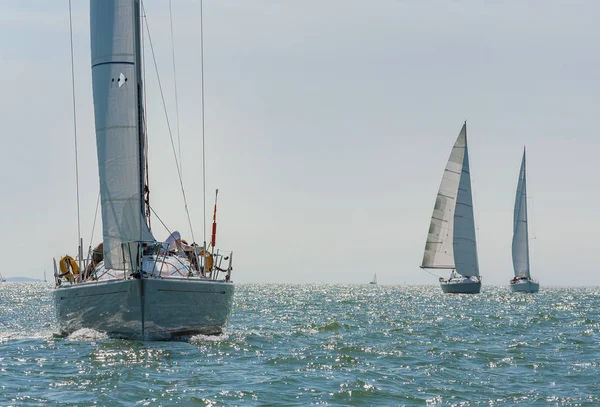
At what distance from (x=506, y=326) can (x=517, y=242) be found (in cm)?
5431

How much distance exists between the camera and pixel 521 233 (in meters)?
86.6

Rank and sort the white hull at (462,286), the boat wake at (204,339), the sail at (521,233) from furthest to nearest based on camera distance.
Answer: the sail at (521,233)
the white hull at (462,286)
the boat wake at (204,339)

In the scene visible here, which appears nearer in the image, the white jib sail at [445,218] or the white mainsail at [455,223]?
the white jib sail at [445,218]

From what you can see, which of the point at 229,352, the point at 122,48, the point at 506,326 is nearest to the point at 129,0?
the point at 122,48

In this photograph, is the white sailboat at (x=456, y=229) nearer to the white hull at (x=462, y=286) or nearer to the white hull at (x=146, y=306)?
the white hull at (x=462, y=286)

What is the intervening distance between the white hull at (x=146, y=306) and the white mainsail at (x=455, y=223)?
172 feet

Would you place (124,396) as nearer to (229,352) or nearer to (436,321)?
(229,352)

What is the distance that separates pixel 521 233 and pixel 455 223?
1387 cm

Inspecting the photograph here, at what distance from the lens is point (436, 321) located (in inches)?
1454

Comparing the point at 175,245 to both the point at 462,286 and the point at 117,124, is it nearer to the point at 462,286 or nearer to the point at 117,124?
the point at 117,124

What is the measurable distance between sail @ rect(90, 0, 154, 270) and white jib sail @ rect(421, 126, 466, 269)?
51.9m

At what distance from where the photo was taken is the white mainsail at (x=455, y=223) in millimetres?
74875

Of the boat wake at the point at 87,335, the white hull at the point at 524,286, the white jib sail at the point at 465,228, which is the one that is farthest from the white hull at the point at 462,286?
the boat wake at the point at 87,335

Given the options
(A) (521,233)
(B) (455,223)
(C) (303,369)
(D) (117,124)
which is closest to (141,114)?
(D) (117,124)
